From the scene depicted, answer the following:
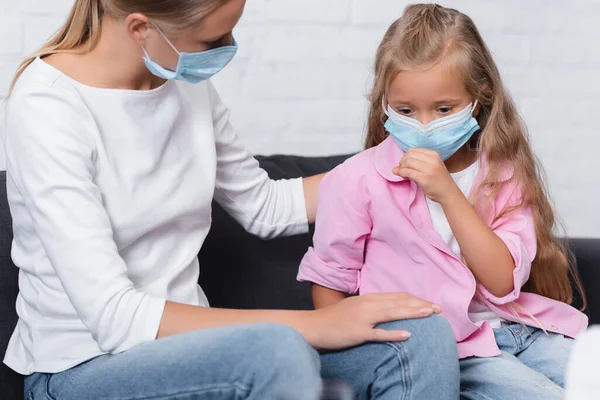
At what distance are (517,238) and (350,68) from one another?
32.1 inches

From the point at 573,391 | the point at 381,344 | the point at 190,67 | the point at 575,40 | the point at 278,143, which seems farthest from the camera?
the point at 575,40

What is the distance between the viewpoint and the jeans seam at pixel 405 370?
1.25 meters

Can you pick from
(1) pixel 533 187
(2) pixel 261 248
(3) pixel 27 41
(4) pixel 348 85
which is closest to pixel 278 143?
(4) pixel 348 85

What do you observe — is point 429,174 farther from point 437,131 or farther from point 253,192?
point 253,192

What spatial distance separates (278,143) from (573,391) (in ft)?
4.68

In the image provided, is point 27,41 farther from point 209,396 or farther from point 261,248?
point 209,396

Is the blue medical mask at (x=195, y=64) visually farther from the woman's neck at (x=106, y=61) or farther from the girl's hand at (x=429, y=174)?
the girl's hand at (x=429, y=174)

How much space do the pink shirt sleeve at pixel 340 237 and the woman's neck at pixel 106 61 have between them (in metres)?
0.40

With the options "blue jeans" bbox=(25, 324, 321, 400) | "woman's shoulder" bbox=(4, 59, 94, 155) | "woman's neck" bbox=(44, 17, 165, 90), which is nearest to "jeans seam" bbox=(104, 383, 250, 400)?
"blue jeans" bbox=(25, 324, 321, 400)

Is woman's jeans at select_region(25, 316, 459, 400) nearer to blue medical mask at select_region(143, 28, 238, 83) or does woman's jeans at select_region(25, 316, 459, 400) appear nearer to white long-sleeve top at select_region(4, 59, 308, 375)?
white long-sleeve top at select_region(4, 59, 308, 375)

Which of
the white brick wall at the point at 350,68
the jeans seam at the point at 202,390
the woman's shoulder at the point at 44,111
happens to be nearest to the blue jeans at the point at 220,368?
the jeans seam at the point at 202,390

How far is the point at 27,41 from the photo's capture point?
1.88m

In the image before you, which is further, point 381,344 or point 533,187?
point 533,187

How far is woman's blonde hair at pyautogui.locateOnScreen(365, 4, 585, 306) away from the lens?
1.51 meters
